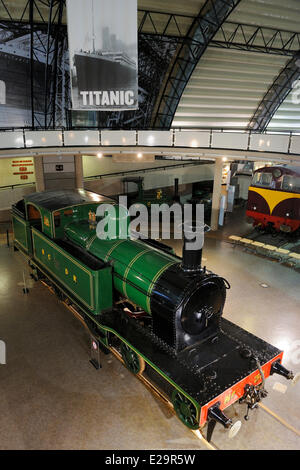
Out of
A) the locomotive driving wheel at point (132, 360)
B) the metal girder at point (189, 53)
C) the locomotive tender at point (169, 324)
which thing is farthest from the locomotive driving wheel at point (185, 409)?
the metal girder at point (189, 53)

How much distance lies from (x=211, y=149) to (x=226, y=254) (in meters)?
3.92

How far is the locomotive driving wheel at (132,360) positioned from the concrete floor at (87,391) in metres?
0.44

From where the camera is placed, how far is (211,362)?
5051 millimetres

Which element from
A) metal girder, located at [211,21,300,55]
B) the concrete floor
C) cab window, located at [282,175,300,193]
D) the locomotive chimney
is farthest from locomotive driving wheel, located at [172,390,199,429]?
metal girder, located at [211,21,300,55]

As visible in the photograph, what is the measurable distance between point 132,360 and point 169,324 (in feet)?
3.65

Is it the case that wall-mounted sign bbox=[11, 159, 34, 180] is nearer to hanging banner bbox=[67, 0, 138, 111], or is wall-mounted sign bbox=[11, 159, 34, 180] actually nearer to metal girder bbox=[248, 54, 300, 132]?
hanging banner bbox=[67, 0, 138, 111]

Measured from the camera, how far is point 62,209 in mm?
7852

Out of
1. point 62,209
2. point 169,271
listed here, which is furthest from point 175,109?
point 169,271

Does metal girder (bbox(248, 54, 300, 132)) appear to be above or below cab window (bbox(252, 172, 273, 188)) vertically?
above

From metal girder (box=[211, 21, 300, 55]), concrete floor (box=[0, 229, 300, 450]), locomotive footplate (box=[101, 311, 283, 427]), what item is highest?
metal girder (box=[211, 21, 300, 55])

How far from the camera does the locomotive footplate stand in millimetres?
4530

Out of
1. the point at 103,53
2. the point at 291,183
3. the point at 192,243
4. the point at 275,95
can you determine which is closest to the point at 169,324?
the point at 192,243

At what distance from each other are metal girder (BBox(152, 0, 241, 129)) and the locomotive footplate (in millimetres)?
12770

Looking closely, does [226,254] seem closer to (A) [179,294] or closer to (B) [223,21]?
(A) [179,294]
